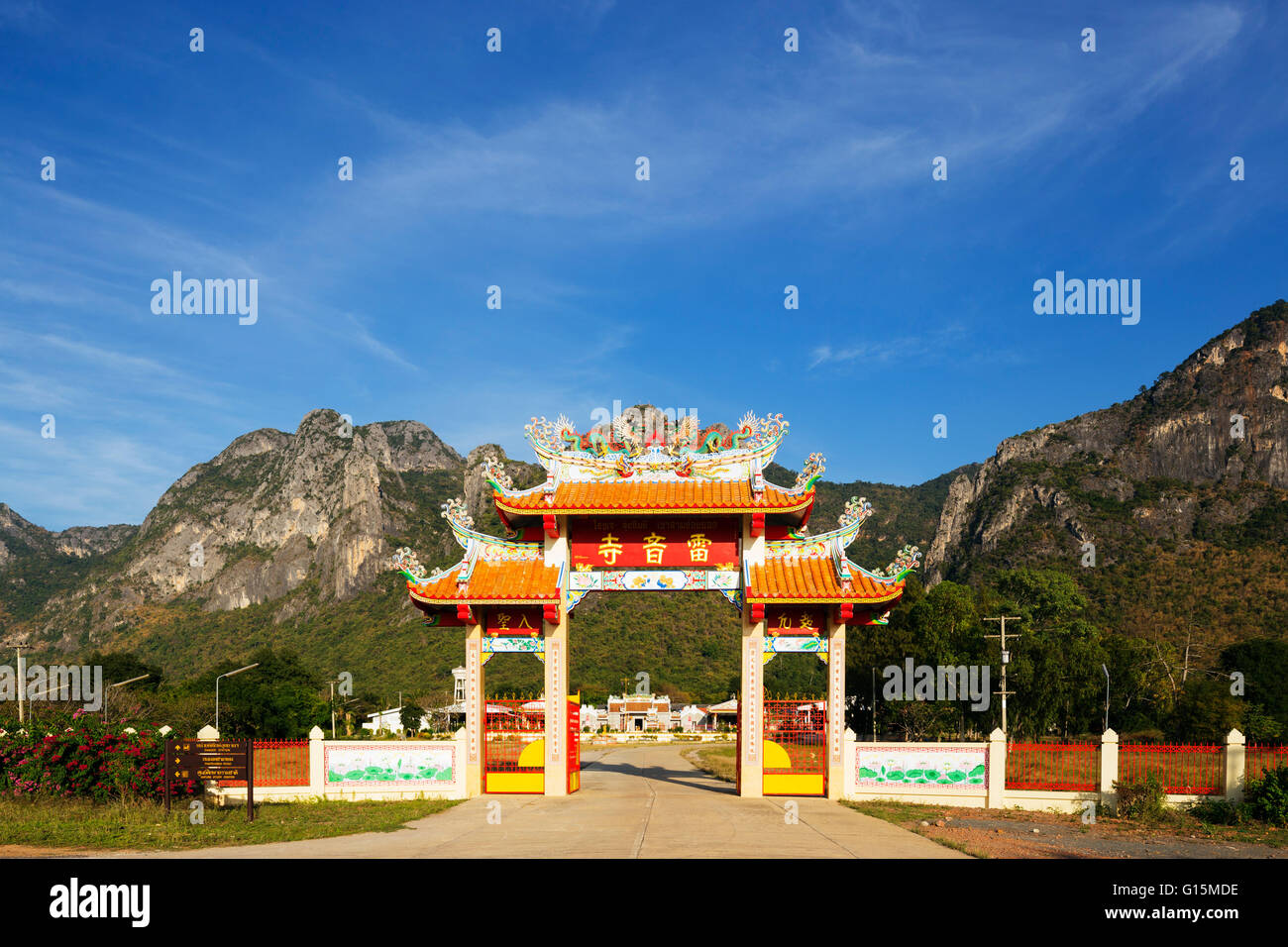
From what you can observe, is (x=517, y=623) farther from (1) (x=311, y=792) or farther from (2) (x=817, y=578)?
(2) (x=817, y=578)

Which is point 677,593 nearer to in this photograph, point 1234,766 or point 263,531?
point 263,531

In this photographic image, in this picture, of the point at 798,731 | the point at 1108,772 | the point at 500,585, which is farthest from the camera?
the point at 500,585

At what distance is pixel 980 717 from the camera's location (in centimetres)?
4028

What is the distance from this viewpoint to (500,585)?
61.4 feet

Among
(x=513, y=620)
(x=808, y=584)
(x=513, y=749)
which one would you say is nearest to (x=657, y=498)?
(x=808, y=584)

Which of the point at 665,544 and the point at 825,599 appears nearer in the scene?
the point at 825,599

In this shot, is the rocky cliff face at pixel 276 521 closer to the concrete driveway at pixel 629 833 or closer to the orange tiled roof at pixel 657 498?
the orange tiled roof at pixel 657 498

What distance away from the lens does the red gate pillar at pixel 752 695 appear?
60.5 feet

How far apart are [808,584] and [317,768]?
10209 mm

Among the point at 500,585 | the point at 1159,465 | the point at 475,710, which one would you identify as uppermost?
the point at 1159,465

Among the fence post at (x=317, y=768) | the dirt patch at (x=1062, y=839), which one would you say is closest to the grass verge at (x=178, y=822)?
the fence post at (x=317, y=768)

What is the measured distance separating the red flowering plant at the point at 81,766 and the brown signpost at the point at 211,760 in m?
0.55
